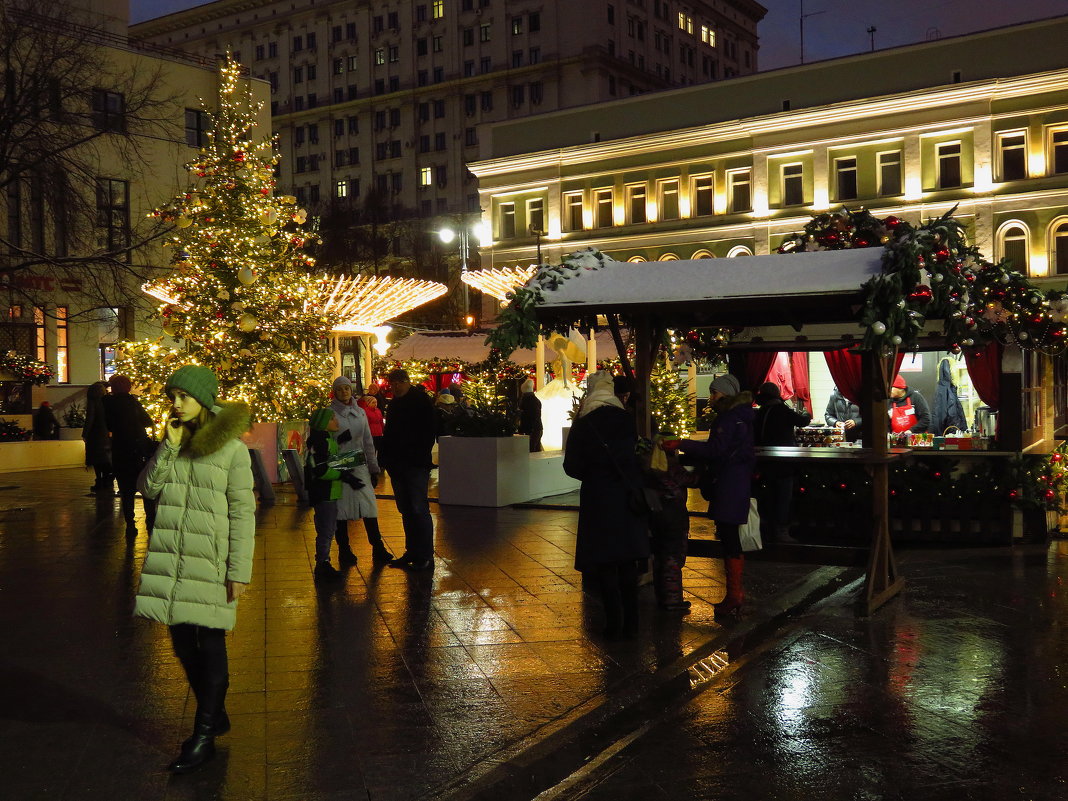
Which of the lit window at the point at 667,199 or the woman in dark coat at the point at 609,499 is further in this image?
the lit window at the point at 667,199

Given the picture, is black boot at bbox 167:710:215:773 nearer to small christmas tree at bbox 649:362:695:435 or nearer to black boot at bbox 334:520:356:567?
black boot at bbox 334:520:356:567

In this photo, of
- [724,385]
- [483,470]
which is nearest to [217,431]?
[724,385]

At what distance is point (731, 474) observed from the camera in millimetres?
8203

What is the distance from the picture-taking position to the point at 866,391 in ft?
43.7

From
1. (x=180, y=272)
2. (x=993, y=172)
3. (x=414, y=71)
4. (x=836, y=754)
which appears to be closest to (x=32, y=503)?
(x=180, y=272)

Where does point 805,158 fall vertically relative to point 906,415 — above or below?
above

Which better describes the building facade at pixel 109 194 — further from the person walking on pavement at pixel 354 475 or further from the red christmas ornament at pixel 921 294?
the red christmas ornament at pixel 921 294

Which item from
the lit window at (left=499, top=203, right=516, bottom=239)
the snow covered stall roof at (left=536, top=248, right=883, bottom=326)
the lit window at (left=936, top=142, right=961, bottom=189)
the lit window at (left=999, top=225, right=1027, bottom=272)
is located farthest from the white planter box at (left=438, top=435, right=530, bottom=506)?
the lit window at (left=499, top=203, right=516, bottom=239)

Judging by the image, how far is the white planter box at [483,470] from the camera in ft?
50.0

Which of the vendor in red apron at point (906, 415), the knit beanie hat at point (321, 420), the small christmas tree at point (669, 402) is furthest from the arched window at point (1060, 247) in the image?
the knit beanie hat at point (321, 420)

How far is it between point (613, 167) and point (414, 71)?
46932 millimetres

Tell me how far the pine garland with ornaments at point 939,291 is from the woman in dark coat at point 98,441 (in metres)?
10.2

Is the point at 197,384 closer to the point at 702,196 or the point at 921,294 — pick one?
the point at 921,294

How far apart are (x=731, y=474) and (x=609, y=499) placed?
126 cm
